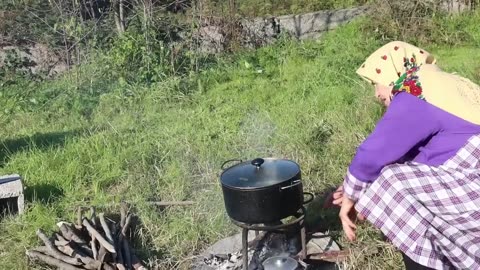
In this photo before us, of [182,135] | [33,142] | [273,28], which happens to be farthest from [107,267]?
[273,28]

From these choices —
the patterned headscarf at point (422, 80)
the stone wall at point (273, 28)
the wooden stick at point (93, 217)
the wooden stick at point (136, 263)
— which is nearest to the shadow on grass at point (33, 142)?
the wooden stick at point (93, 217)

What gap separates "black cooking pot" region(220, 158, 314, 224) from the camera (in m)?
3.20

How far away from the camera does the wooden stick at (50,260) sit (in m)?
3.80

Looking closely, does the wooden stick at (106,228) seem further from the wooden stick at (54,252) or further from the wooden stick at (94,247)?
the wooden stick at (54,252)

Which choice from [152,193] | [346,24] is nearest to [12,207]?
[152,193]

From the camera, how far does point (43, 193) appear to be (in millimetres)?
4836

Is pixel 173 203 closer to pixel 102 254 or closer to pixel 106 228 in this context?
pixel 106 228

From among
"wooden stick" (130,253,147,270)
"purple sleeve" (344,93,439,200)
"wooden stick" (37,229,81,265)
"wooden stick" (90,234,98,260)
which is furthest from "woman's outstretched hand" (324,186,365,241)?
"wooden stick" (37,229,81,265)

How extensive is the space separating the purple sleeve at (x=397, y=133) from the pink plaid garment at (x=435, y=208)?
82 millimetres

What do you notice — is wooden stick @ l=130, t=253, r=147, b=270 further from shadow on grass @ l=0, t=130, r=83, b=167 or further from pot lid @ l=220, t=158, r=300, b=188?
shadow on grass @ l=0, t=130, r=83, b=167

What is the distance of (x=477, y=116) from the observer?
107 inches

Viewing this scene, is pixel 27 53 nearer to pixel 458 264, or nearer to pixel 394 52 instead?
pixel 394 52

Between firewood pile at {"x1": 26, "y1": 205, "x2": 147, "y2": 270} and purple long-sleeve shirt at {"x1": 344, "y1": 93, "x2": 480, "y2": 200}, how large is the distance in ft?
5.72

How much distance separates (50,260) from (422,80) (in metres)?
2.49
